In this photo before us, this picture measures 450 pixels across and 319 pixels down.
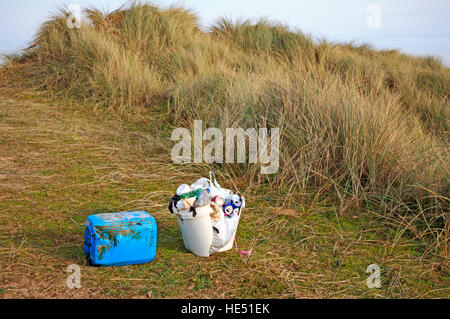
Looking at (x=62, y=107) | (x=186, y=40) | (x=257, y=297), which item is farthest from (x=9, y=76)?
(x=257, y=297)

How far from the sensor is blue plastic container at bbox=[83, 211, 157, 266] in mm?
3186

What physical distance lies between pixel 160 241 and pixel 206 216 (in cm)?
61

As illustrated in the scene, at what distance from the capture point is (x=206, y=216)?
3.41 meters

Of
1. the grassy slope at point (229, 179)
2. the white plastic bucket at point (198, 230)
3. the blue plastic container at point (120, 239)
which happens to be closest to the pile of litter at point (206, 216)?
the white plastic bucket at point (198, 230)

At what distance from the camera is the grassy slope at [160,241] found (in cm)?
316

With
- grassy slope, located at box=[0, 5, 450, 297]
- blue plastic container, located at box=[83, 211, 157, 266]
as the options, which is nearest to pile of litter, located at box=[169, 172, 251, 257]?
grassy slope, located at box=[0, 5, 450, 297]

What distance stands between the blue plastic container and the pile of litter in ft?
0.89

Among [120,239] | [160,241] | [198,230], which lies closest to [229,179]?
[160,241]

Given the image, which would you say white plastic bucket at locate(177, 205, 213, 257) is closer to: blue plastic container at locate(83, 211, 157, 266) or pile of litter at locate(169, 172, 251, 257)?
pile of litter at locate(169, 172, 251, 257)

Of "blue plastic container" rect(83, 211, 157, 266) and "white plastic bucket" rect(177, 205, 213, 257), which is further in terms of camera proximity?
"white plastic bucket" rect(177, 205, 213, 257)

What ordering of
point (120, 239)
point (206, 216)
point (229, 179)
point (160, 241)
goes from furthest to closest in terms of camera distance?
point (229, 179), point (160, 241), point (206, 216), point (120, 239)

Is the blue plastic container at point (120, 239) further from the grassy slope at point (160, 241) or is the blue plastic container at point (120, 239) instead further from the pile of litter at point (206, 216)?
the pile of litter at point (206, 216)

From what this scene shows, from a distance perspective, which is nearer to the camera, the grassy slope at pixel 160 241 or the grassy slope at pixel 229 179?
Result: the grassy slope at pixel 160 241

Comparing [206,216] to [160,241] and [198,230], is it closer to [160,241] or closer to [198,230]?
[198,230]
